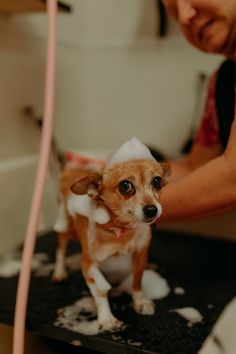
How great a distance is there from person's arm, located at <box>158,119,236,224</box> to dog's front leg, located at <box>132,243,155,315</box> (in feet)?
0.32

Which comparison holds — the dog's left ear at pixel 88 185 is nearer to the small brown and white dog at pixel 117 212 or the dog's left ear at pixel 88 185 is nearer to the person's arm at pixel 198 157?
the small brown and white dog at pixel 117 212

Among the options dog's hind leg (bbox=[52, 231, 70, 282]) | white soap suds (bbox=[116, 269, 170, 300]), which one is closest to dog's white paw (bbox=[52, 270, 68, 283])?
dog's hind leg (bbox=[52, 231, 70, 282])

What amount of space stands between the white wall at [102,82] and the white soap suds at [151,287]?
0.38m

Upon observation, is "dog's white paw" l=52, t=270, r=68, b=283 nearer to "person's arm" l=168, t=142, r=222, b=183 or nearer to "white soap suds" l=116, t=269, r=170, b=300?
"white soap suds" l=116, t=269, r=170, b=300

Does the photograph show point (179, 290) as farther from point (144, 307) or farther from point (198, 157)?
point (198, 157)

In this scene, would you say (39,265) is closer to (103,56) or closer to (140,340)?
(140,340)

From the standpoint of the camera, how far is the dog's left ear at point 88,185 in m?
0.52

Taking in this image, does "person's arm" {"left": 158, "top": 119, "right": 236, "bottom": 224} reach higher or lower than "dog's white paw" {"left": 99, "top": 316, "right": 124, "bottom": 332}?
higher

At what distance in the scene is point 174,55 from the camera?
3.69 ft

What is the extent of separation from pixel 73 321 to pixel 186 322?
169mm

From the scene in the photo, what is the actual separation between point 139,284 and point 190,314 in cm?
9

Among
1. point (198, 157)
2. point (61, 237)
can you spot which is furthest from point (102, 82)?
point (61, 237)

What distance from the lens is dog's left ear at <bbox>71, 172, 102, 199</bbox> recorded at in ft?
1.69

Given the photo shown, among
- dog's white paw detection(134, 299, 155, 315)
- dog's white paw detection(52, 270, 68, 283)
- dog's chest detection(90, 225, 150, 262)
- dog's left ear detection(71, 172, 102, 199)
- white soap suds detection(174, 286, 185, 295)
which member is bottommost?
dog's white paw detection(134, 299, 155, 315)
